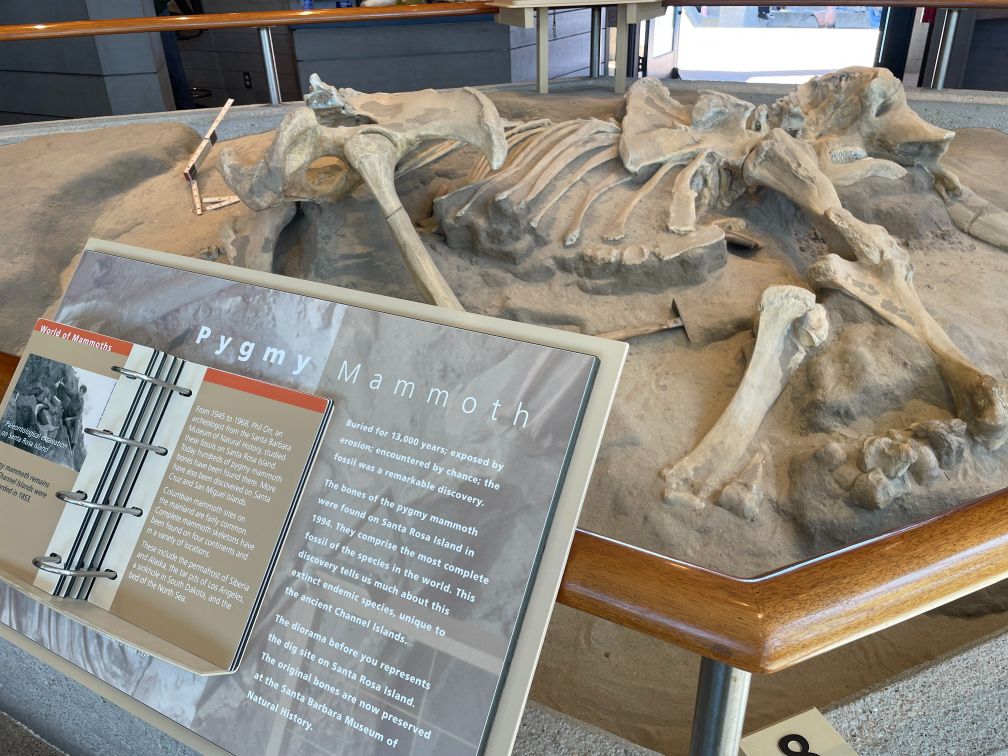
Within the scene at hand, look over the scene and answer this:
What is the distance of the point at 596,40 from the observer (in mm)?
5223

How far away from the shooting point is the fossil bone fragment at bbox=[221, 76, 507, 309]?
8.93 feet

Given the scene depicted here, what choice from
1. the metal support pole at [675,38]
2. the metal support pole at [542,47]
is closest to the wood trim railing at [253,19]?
the metal support pole at [542,47]

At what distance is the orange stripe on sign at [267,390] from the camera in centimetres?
99

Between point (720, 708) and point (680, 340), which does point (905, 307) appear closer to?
point (680, 340)

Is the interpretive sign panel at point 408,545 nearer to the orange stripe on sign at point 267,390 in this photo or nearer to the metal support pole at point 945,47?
the orange stripe on sign at point 267,390

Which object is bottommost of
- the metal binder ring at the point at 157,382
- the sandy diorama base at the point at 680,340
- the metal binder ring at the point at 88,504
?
the sandy diorama base at the point at 680,340

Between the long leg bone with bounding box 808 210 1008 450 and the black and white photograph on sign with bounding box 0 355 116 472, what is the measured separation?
214 cm

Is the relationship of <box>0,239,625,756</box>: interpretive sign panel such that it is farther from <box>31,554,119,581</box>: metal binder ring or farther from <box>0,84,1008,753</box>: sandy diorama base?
<box>0,84,1008,753</box>: sandy diorama base

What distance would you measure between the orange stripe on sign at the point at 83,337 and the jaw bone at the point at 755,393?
1574 mm

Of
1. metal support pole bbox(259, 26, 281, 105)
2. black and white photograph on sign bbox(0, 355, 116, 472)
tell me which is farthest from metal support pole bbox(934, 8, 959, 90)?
black and white photograph on sign bbox(0, 355, 116, 472)

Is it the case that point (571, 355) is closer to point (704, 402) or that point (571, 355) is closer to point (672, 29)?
point (704, 402)

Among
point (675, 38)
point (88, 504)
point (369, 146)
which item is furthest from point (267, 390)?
point (675, 38)

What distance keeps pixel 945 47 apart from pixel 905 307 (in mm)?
2834

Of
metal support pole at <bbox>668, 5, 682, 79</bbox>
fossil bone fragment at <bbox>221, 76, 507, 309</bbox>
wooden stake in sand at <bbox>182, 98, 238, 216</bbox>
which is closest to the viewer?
fossil bone fragment at <bbox>221, 76, 507, 309</bbox>
